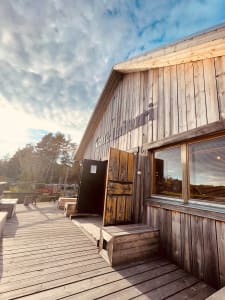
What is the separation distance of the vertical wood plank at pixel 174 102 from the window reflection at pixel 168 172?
0.42m

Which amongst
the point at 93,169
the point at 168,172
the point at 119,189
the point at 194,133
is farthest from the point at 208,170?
the point at 93,169

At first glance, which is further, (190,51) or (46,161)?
(46,161)

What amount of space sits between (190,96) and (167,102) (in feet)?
1.74

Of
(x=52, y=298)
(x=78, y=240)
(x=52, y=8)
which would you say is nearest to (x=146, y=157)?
(x=78, y=240)

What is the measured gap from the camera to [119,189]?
10.2ft

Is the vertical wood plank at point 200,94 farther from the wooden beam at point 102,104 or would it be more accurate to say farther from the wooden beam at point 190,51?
the wooden beam at point 102,104

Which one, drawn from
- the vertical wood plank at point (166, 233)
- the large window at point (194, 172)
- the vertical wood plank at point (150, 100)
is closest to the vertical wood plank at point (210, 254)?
the large window at point (194, 172)

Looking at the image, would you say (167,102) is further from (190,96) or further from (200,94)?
(200,94)

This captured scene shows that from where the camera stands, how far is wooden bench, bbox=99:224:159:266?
210 cm

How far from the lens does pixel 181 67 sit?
289cm

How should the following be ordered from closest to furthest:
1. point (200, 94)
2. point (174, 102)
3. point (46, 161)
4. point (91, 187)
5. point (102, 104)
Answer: point (200, 94) → point (174, 102) → point (91, 187) → point (102, 104) → point (46, 161)

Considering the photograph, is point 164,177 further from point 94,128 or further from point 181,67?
point 94,128

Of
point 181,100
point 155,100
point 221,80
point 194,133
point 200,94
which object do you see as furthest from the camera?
point 155,100

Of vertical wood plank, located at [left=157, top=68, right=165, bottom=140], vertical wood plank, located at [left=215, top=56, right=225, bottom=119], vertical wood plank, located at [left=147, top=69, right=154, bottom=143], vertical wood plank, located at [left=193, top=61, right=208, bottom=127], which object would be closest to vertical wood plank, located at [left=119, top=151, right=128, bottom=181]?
vertical wood plank, located at [left=147, top=69, right=154, bottom=143]
